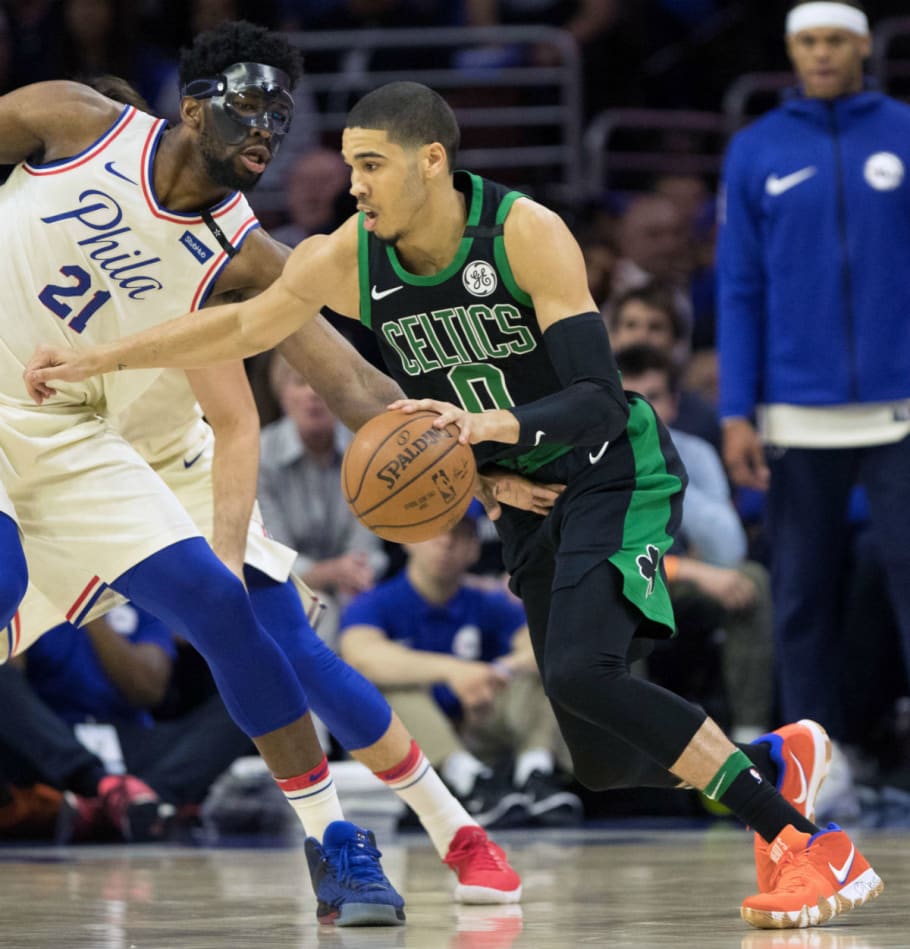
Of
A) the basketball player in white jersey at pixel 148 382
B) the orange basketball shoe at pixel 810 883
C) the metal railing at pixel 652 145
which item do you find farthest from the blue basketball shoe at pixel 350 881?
the metal railing at pixel 652 145

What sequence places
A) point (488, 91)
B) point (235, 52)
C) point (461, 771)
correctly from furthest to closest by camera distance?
1. point (488, 91)
2. point (461, 771)
3. point (235, 52)

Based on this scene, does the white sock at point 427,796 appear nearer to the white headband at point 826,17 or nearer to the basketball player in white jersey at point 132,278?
the basketball player in white jersey at point 132,278

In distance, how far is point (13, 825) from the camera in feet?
23.2

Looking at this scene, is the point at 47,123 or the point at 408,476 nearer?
the point at 408,476

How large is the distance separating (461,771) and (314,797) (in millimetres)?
2600

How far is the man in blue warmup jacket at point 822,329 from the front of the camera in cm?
663

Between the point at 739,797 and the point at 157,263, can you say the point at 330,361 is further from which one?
the point at 739,797

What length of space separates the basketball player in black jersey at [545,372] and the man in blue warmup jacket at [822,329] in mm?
2279

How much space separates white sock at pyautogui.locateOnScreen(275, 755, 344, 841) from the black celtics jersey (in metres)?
0.88

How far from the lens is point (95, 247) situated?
455 centimetres

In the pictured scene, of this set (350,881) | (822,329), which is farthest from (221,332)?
(822,329)

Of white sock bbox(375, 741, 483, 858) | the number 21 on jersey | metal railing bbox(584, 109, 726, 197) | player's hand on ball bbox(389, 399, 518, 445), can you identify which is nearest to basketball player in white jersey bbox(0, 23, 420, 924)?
the number 21 on jersey

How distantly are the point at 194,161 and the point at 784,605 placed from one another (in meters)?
3.11

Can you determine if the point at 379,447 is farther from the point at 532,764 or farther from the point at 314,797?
the point at 532,764
